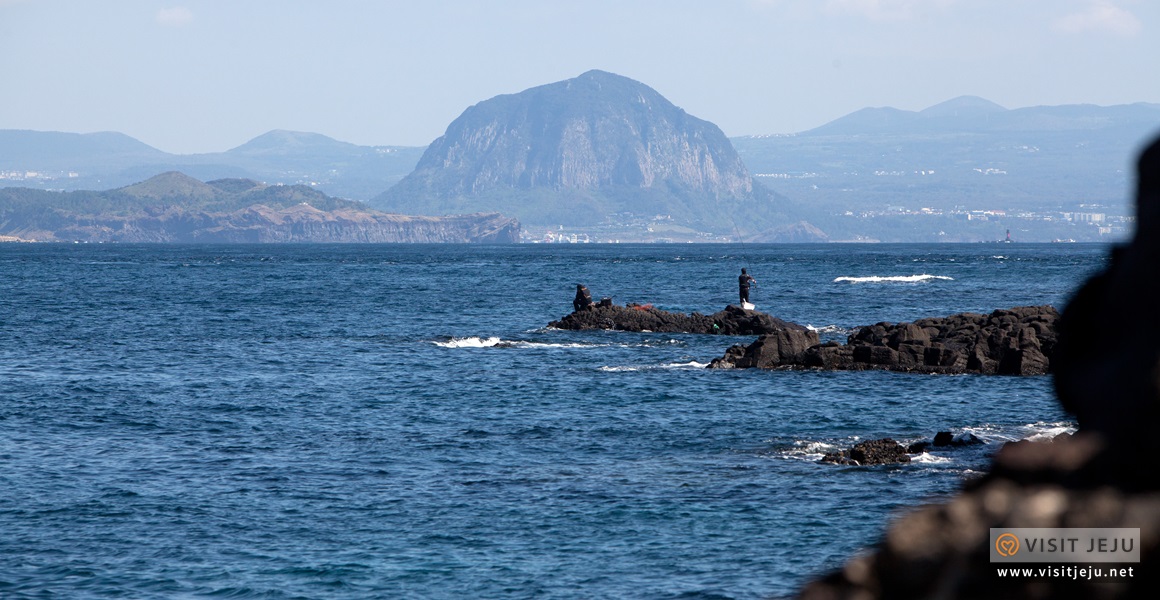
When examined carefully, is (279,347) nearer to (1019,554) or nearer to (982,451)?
(982,451)

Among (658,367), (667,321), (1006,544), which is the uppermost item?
(1006,544)

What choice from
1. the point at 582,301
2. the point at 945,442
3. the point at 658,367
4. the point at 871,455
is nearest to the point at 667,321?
the point at 582,301

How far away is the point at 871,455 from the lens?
27.1 metres

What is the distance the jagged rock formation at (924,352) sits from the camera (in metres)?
44.4

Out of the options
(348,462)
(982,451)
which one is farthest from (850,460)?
(348,462)

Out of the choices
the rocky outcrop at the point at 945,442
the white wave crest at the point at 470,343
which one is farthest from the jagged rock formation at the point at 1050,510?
the white wave crest at the point at 470,343

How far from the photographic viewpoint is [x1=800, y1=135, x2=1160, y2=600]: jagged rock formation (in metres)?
3.52

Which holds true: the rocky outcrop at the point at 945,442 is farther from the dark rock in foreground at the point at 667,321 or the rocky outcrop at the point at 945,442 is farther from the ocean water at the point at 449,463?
the dark rock in foreground at the point at 667,321

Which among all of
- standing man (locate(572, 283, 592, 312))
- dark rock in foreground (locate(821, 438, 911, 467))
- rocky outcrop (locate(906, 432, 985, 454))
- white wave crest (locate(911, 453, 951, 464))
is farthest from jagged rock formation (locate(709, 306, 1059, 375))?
standing man (locate(572, 283, 592, 312))

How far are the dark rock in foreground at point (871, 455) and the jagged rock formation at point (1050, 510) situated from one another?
23213mm

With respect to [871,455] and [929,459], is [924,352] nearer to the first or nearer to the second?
[929,459]

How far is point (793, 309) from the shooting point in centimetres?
8519

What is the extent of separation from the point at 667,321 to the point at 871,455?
122ft

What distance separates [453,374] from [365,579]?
27475 millimetres
